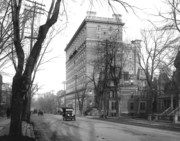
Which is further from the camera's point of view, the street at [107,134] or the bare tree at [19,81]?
the street at [107,134]

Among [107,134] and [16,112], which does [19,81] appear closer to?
[16,112]

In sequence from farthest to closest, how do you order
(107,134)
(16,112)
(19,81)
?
(107,134) < (19,81) < (16,112)

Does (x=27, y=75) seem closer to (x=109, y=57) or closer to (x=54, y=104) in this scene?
(x=109, y=57)

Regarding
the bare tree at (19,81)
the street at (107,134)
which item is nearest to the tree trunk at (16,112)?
the bare tree at (19,81)

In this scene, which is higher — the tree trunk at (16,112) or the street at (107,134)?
the tree trunk at (16,112)

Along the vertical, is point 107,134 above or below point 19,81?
below

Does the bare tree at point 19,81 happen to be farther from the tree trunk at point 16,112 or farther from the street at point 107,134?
the street at point 107,134

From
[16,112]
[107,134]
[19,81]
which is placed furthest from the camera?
[107,134]

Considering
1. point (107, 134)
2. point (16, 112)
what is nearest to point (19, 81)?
point (16, 112)

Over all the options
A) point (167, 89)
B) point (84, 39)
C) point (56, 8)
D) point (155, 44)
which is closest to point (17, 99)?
point (56, 8)

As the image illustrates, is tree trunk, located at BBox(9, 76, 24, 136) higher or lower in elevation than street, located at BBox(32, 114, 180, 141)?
higher

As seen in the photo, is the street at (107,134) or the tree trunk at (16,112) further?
the street at (107,134)

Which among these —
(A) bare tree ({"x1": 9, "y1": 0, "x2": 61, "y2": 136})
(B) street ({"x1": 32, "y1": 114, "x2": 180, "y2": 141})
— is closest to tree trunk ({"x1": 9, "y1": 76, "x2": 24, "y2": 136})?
(A) bare tree ({"x1": 9, "y1": 0, "x2": 61, "y2": 136})

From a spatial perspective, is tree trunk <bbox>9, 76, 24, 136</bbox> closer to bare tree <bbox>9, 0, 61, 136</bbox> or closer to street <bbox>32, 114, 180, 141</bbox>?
bare tree <bbox>9, 0, 61, 136</bbox>
